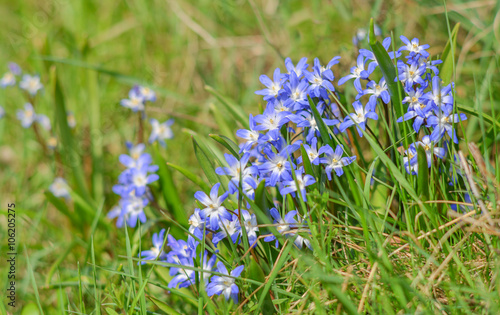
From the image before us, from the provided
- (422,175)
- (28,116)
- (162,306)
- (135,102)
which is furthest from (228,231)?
(28,116)

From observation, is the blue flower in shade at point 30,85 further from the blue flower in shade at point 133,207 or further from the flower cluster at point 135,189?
the blue flower in shade at point 133,207

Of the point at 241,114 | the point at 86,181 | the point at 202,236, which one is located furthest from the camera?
the point at 86,181

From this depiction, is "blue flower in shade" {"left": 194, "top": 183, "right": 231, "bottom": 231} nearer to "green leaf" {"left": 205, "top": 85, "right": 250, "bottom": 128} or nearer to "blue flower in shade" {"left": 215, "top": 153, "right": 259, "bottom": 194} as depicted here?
"blue flower in shade" {"left": 215, "top": 153, "right": 259, "bottom": 194}

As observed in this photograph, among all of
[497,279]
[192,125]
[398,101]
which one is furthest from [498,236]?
[192,125]

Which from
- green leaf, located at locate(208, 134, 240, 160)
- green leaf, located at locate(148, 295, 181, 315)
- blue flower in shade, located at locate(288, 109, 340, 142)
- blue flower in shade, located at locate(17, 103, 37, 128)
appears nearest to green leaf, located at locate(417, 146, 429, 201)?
Result: blue flower in shade, located at locate(288, 109, 340, 142)

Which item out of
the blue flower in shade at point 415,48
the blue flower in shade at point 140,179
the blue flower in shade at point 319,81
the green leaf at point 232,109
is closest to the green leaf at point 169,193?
the blue flower in shade at point 140,179

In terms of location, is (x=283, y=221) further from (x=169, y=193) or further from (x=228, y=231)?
(x=169, y=193)

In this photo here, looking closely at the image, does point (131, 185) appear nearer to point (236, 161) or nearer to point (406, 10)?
point (236, 161)

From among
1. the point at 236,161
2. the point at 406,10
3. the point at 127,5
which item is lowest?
the point at 236,161
